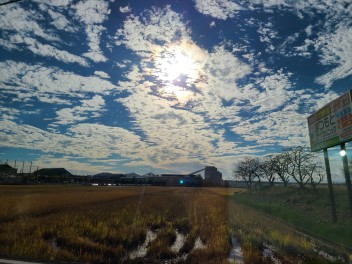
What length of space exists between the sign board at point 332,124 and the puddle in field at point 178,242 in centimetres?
918

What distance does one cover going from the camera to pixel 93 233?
11.4 meters

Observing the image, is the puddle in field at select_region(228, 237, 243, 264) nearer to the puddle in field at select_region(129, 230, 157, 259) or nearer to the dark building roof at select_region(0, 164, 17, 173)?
the puddle in field at select_region(129, 230, 157, 259)

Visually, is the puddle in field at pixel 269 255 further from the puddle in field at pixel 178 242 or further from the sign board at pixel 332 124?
the sign board at pixel 332 124

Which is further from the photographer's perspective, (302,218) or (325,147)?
(302,218)

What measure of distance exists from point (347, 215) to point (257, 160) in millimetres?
72450

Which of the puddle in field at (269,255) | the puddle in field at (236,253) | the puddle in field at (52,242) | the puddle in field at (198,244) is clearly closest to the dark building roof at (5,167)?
the puddle in field at (52,242)

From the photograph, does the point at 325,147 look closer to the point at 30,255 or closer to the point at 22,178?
the point at 30,255

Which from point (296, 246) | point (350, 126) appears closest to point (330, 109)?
point (350, 126)

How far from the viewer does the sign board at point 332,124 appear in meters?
14.3

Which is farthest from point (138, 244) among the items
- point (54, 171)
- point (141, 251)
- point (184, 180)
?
point (54, 171)

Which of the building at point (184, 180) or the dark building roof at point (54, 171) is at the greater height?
the dark building roof at point (54, 171)

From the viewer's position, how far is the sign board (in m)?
14.3

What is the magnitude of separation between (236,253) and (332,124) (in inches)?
393

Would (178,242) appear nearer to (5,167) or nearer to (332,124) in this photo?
(332,124)
